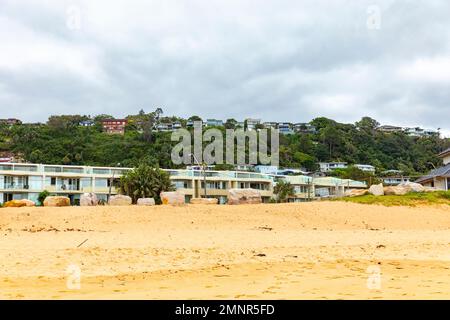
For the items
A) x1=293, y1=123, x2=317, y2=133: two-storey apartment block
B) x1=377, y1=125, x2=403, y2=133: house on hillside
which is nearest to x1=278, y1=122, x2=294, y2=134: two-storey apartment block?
x1=293, y1=123, x2=317, y2=133: two-storey apartment block

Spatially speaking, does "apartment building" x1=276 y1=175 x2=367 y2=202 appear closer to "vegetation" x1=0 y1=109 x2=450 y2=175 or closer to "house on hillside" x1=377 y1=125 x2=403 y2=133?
"vegetation" x1=0 y1=109 x2=450 y2=175

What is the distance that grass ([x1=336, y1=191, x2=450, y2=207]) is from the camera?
31719 millimetres

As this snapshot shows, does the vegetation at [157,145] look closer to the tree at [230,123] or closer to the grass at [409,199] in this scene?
the tree at [230,123]

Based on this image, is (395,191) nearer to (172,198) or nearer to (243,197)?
(243,197)

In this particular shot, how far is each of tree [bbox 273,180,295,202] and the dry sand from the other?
3620cm

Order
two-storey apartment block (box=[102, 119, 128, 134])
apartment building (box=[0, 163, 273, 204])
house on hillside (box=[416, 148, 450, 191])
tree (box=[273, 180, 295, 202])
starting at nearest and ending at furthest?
house on hillside (box=[416, 148, 450, 191])
apartment building (box=[0, 163, 273, 204])
tree (box=[273, 180, 295, 202])
two-storey apartment block (box=[102, 119, 128, 134])

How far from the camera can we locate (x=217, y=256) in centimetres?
1327

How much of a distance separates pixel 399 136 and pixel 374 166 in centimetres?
1868

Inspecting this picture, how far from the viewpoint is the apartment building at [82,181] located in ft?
188

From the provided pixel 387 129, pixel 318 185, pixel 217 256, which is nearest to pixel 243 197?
pixel 217 256

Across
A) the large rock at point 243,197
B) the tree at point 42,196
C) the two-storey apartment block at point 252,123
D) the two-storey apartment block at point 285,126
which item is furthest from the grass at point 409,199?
the two-storey apartment block at point 285,126

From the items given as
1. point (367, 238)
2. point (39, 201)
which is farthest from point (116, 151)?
point (367, 238)

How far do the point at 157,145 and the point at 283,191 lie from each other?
28.0 m
